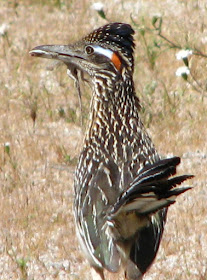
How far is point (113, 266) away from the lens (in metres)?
5.55

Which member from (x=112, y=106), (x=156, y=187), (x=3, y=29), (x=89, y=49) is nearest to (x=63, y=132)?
(x=3, y=29)

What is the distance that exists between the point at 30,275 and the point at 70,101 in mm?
3503

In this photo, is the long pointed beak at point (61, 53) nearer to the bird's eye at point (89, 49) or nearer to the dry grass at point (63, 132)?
the bird's eye at point (89, 49)

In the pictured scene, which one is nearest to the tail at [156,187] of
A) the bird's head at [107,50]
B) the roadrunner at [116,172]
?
the roadrunner at [116,172]

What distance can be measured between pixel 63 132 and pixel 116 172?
134 inches

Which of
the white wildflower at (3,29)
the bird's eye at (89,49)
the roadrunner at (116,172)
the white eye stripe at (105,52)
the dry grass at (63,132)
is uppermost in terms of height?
the white eye stripe at (105,52)

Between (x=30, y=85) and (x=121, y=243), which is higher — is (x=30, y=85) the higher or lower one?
the lower one

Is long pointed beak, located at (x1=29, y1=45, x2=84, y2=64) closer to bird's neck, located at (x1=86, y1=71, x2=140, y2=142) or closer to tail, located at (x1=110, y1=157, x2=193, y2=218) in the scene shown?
bird's neck, located at (x1=86, y1=71, x2=140, y2=142)

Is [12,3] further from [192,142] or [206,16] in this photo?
[192,142]

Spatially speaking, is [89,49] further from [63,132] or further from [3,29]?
[3,29]

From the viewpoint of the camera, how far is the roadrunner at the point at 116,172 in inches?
205

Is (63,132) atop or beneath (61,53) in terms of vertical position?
beneath

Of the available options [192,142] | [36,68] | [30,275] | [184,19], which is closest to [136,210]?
[30,275]

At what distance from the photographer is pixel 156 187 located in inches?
200
